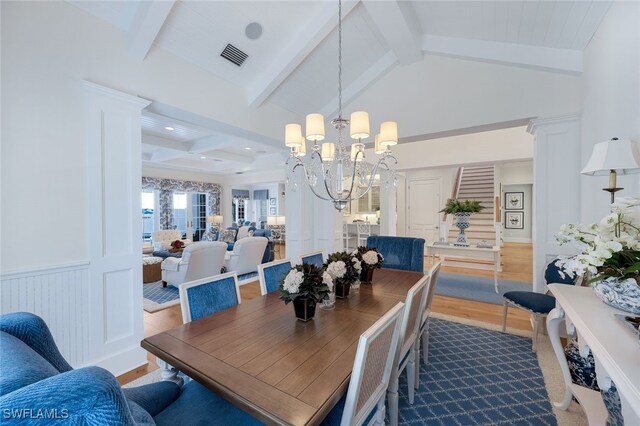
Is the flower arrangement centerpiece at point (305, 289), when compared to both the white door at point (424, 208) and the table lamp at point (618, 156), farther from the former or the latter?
the white door at point (424, 208)

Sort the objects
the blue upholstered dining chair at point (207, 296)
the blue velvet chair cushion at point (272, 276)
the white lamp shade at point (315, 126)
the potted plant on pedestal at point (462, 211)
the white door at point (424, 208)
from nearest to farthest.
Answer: the blue upholstered dining chair at point (207, 296) → the white lamp shade at point (315, 126) → the blue velvet chair cushion at point (272, 276) → the potted plant on pedestal at point (462, 211) → the white door at point (424, 208)

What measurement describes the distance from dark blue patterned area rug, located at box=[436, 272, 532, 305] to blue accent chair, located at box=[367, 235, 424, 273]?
5.52 feet

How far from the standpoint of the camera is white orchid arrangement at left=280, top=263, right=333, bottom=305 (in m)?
1.54

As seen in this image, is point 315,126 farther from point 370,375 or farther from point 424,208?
point 424,208

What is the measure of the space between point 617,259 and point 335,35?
3.21 metres

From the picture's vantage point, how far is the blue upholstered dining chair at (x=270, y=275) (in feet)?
7.52

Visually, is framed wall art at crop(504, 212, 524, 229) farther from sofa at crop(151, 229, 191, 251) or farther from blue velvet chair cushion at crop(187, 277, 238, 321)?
blue velvet chair cushion at crop(187, 277, 238, 321)

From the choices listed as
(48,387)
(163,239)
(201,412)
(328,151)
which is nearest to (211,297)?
(201,412)

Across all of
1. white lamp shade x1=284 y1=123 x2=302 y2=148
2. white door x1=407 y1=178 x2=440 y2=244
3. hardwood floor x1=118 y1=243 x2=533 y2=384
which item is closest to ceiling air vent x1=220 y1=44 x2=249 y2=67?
white lamp shade x1=284 y1=123 x2=302 y2=148

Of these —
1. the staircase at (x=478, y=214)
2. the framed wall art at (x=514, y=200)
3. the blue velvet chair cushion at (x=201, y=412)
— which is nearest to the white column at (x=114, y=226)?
the blue velvet chair cushion at (x=201, y=412)

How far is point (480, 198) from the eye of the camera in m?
8.15

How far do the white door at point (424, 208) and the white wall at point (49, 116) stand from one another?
7.43m

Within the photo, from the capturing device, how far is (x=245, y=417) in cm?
118

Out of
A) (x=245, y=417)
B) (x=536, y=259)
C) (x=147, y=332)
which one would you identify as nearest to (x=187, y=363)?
(x=245, y=417)
